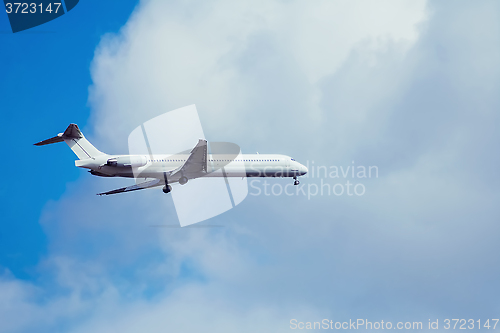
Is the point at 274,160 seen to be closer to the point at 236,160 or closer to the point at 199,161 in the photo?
the point at 236,160

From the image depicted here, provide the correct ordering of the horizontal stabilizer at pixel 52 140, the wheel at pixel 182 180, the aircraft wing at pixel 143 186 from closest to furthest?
the horizontal stabilizer at pixel 52 140
the wheel at pixel 182 180
the aircraft wing at pixel 143 186

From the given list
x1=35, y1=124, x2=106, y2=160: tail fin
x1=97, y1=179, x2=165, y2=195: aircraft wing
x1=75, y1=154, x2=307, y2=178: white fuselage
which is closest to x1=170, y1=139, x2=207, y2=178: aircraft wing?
x1=75, y1=154, x2=307, y2=178: white fuselage

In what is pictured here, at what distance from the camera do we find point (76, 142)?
179ft

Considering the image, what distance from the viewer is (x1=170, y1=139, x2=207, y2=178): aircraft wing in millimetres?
51959

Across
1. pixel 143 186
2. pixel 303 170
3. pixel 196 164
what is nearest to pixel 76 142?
pixel 143 186

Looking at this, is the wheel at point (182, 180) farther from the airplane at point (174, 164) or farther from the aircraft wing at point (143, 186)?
the aircraft wing at point (143, 186)

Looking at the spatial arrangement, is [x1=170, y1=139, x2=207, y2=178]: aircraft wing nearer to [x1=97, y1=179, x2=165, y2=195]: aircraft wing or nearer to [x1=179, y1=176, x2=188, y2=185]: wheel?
[x1=179, y1=176, x2=188, y2=185]: wheel

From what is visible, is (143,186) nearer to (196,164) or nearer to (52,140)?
(196,164)

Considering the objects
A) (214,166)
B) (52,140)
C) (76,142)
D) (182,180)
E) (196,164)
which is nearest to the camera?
(52,140)

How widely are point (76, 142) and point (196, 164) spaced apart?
1261 centimetres

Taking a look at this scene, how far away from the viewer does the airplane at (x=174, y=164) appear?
176 feet

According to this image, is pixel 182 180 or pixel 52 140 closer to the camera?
pixel 52 140

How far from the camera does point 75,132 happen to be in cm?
5391

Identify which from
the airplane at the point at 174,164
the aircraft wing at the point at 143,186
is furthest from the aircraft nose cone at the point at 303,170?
the aircraft wing at the point at 143,186
